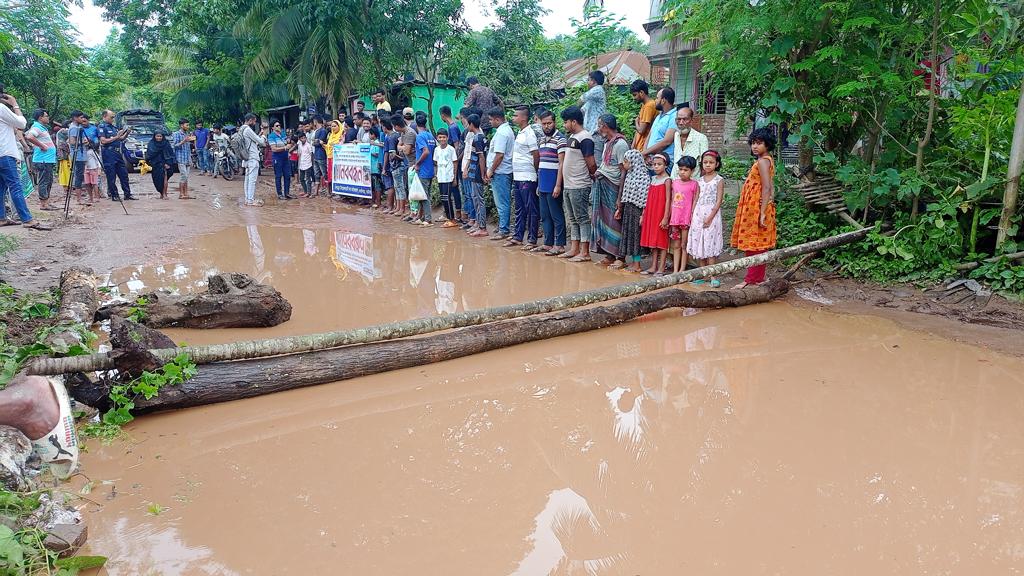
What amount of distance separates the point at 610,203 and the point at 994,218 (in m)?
3.73

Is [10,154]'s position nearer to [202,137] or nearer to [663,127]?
[663,127]

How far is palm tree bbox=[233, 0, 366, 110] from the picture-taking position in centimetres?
1552

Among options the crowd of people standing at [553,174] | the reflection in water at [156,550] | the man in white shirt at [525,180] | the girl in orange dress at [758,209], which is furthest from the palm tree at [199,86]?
the reflection in water at [156,550]

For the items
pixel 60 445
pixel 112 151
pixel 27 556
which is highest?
pixel 112 151

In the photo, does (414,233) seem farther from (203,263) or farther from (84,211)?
(84,211)

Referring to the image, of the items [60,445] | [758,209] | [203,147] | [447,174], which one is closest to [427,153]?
[447,174]

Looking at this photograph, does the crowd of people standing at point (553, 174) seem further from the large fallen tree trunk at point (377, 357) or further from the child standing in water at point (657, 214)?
the large fallen tree trunk at point (377, 357)

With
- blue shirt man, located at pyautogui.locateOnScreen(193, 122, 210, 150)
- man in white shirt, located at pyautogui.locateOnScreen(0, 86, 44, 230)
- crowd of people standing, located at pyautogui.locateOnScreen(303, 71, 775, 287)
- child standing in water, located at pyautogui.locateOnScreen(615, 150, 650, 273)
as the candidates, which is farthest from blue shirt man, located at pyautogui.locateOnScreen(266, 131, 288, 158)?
blue shirt man, located at pyautogui.locateOnScreen(193, 122, 210, 150)

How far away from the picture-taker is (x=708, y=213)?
265 inches

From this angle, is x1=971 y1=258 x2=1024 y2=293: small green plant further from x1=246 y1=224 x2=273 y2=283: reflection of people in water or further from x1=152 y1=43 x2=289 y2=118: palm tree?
x1=152 y1=43 x2=289 y2=118: palm tree

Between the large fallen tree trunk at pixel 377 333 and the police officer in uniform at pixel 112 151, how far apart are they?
10.8 m

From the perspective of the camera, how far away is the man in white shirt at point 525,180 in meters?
8.52

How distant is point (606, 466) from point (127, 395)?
8.86 ft

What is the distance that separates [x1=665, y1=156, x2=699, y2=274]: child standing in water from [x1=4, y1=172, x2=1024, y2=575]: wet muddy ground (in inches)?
57.9
